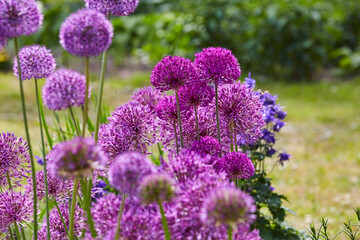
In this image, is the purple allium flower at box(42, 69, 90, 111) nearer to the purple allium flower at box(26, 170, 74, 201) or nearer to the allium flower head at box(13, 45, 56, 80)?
the allium flower head at box(13, 45, 56, 80)

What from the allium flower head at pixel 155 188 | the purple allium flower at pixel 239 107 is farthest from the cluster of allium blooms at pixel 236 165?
the allium flower head at pixel 155 188

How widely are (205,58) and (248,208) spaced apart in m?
0.60

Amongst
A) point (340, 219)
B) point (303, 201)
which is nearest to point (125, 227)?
point (340, 219)

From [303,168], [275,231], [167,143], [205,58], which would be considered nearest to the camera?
[205,58]

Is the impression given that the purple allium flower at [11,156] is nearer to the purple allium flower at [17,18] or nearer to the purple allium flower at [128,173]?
the purple allium flower at [17,18]

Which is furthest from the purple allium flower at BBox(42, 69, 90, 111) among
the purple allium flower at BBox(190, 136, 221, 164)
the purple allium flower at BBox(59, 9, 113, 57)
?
the purple allium flower at BBox(190, 136, 221, 164)

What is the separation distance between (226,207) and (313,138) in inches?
214

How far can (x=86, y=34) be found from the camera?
922 mm

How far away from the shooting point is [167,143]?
1483 millimetres

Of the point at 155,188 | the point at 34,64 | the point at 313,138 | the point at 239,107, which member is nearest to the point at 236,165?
the point at 239,107

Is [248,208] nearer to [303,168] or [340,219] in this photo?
[340,219]

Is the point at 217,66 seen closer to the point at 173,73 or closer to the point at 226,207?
the point at 173,73

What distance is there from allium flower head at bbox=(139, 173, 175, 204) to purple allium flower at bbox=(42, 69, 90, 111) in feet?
0.88

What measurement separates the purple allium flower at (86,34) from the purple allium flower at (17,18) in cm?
7
